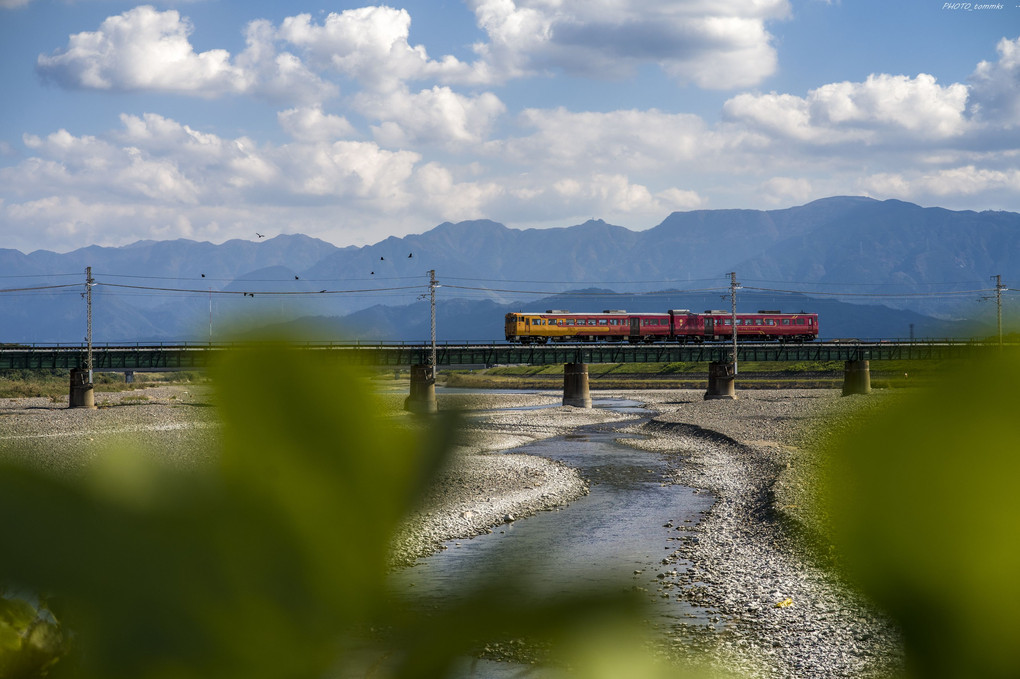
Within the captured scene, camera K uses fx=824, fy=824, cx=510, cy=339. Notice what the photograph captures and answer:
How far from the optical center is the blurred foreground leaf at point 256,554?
1254 mm

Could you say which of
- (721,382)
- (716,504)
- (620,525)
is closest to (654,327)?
(721,382)

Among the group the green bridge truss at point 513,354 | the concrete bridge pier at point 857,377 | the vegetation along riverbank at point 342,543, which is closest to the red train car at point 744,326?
the green bridge truss at point 513,354

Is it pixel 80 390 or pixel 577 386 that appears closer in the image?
pixel 80 390

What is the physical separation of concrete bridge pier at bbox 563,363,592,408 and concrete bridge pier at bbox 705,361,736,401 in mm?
11954

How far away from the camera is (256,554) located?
1.36 m

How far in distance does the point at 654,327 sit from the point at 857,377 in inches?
814

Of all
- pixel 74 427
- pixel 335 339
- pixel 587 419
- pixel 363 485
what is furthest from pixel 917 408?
pixel 587 419

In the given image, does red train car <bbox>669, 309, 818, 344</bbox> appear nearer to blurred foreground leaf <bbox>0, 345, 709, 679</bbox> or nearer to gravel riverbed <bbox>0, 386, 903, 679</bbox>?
gravel riverbed <bbox>0, 386, 903, 679</bbox>

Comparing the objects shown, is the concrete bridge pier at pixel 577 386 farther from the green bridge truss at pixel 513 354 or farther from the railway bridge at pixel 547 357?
the green bridge truss at pixel 513 354

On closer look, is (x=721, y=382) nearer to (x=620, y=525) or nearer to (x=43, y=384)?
(x=620, y=525)

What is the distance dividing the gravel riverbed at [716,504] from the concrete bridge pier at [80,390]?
7.82m

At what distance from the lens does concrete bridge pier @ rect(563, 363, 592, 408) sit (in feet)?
265

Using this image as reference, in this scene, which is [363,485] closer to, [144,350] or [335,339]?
[335,339]

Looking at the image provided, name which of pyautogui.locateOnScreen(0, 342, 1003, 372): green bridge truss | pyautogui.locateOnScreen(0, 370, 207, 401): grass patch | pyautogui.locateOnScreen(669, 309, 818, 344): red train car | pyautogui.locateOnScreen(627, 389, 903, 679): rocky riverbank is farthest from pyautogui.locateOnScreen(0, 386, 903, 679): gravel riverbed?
pyautogui.locateOnScreen(0, 370, 207, 401): grass patch
